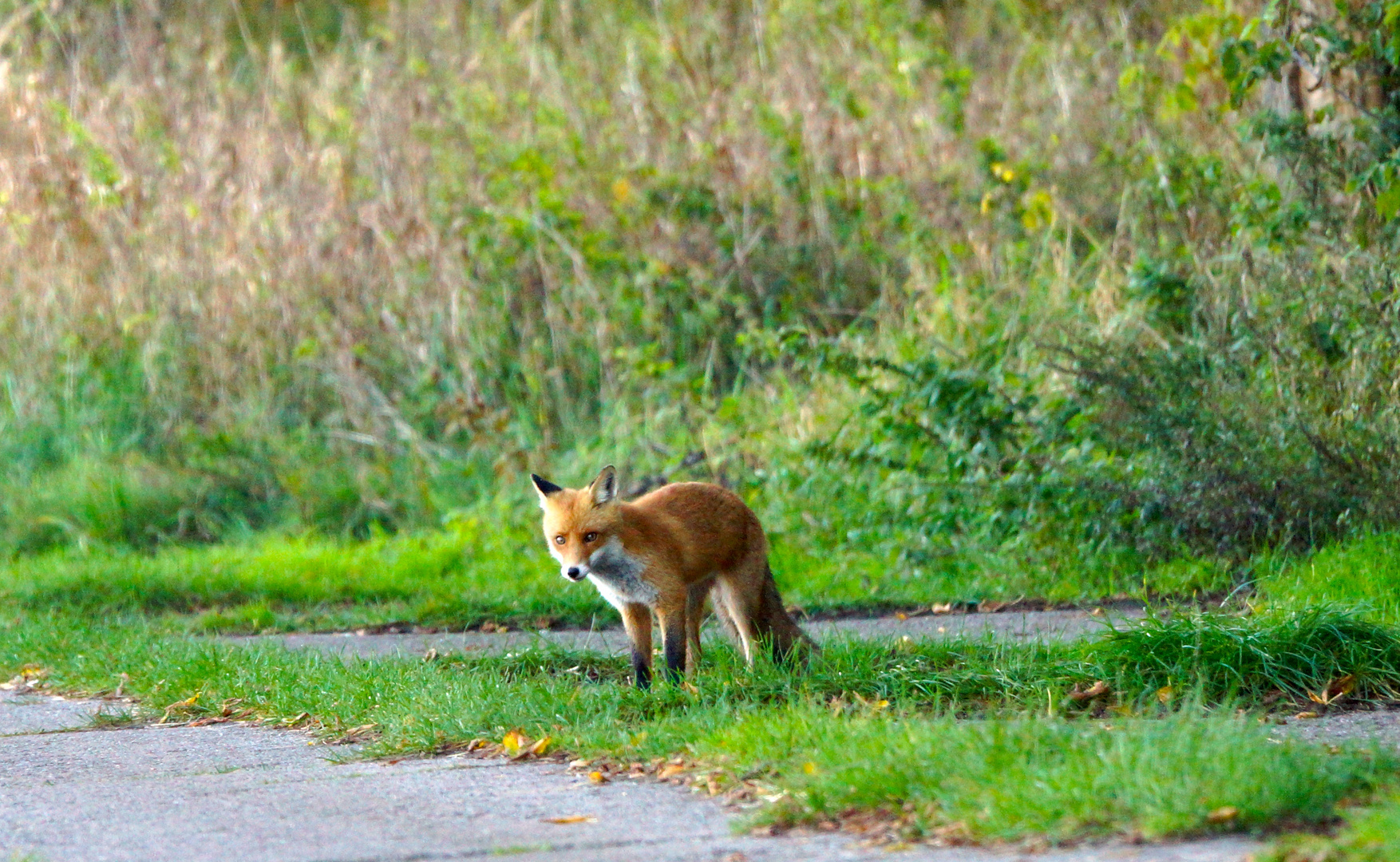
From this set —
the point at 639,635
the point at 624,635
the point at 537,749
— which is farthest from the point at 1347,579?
the point at 537,749

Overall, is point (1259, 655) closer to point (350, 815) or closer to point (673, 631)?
point (673, 631)

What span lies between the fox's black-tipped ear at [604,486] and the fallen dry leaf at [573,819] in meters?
2.19

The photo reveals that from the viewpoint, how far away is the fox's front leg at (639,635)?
20.8 ft

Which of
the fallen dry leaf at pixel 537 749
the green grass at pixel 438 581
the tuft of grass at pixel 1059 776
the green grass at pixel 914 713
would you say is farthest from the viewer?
the green grass at pixel 438 581

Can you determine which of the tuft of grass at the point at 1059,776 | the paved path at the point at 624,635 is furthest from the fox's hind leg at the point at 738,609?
the tuft of grass at the point at 1059,776

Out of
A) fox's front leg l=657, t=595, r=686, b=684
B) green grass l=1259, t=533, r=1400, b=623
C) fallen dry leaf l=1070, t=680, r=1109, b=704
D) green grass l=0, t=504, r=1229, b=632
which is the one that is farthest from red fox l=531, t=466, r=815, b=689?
green grass l=1259, t=533, r=1400, b=623

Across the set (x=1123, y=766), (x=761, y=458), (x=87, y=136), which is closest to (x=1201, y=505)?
(x=761, y=458)

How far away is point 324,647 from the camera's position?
817cm

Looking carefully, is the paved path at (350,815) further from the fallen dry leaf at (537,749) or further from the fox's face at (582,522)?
the fox's face at (582,522)

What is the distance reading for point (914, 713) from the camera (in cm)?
534

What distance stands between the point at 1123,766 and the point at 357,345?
1017 cm

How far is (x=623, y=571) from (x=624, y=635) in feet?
6.22

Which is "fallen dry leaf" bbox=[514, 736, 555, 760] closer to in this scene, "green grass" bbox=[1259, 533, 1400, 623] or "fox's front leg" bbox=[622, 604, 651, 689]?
"fox's front leg" bbox=[622, 604, 651, 689]

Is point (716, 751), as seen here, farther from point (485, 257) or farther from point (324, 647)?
point (485, 257)
